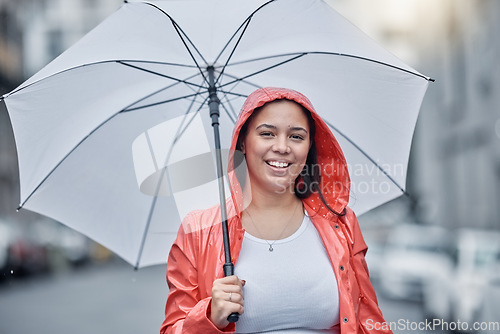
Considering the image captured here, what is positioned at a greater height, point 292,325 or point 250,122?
point 250,122

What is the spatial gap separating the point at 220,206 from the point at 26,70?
4180cm

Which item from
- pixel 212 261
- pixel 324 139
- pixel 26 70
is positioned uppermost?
pixel 26 70

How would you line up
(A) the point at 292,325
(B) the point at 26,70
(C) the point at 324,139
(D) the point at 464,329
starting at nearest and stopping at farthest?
(A) the point at 292,325 → (C) the point at 324,139 → (D) the point at 464,329 → (B) the point at 26,70

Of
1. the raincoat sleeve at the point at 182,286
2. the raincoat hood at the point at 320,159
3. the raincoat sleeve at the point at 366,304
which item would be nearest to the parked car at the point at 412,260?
the raincoat hood at the point at 320,159

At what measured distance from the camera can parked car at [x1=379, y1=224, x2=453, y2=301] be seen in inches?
508

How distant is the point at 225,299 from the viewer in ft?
7.76

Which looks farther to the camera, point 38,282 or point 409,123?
point 38,282

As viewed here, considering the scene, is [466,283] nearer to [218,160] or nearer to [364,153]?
[364,153]

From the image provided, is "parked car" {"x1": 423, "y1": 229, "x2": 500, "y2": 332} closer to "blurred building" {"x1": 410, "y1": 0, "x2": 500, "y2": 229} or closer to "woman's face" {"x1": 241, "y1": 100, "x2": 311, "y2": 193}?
"woman's face" {"x1": 241, "y1": 100, "x2": 311, "y2": 193}

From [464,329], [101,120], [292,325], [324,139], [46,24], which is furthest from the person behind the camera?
[46,24]

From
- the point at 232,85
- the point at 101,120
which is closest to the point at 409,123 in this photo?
the point at 232,85

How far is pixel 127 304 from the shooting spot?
1281cm

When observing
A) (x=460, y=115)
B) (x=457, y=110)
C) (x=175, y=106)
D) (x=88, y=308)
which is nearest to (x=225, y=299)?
(x=175, y=106)

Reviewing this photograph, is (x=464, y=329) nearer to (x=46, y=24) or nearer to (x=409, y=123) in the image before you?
(x=409, y=123)
